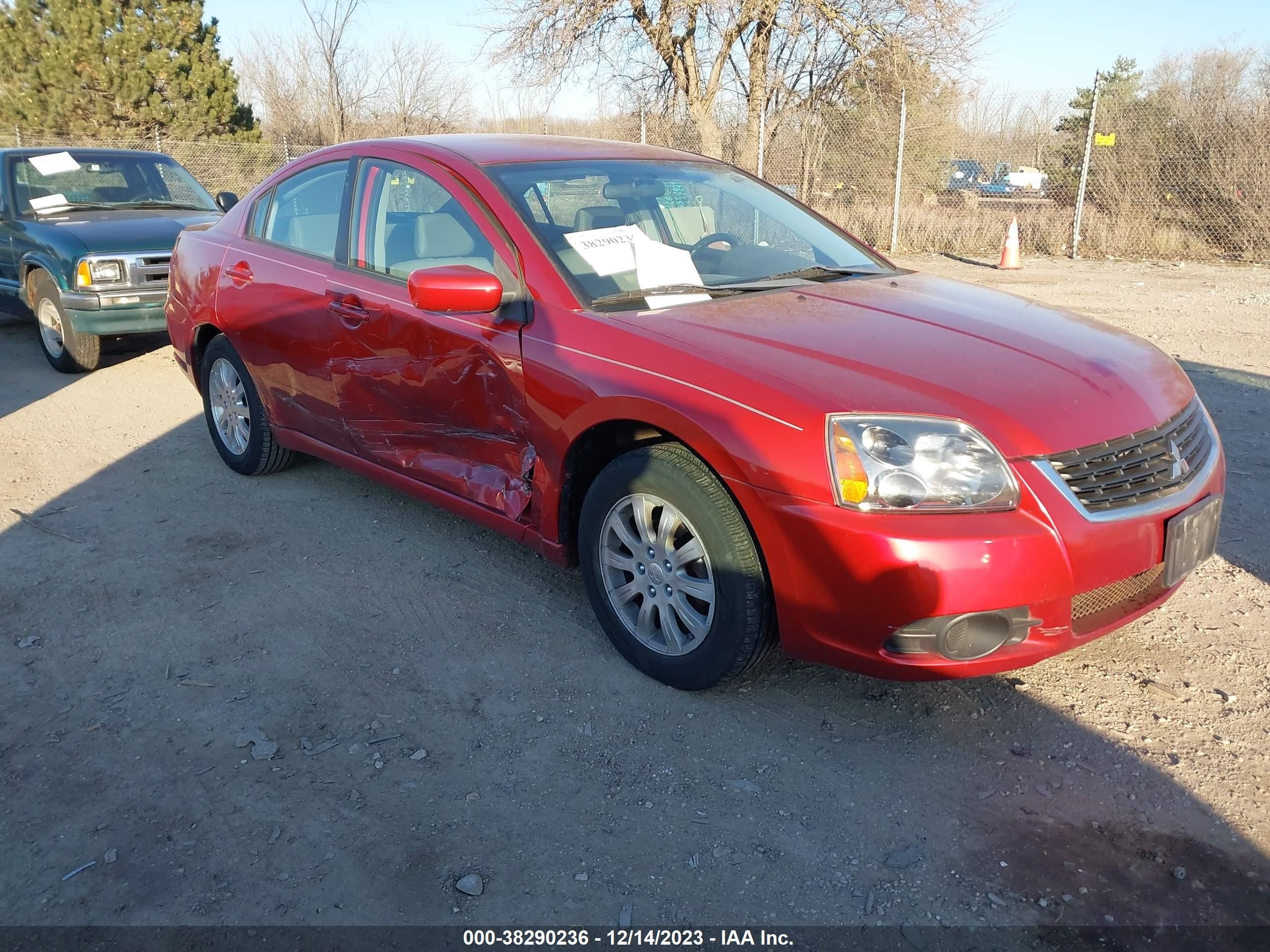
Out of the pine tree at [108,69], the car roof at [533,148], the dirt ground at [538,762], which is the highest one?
the pine tree at [108,69]

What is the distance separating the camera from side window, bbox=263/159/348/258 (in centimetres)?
453

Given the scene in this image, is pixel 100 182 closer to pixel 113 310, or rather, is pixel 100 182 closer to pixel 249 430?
pixel 113 310

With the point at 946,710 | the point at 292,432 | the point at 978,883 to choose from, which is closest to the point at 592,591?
the point at 946,710

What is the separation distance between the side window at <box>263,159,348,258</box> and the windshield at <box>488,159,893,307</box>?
3.24ft

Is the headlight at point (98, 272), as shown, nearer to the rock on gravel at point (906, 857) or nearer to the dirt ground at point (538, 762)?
the dirt ground at point (538, 762)

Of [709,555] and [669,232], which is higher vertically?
[669,232]

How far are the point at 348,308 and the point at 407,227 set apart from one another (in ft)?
1.41

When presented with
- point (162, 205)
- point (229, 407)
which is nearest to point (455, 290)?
point (229, 407)

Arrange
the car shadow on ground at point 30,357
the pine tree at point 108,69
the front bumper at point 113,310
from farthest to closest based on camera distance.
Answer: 1. the pine tree at point 108,69
2. the front bumper at point 113,310
3. the car shadow on ground at point 30,357

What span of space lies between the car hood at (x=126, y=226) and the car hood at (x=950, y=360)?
6.04 metres

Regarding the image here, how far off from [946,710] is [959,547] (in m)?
0.79

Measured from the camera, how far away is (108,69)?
22.5 meters

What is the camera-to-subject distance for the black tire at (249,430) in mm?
5195

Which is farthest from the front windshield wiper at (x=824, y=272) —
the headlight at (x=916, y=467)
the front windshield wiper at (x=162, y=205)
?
the front windshield wiper at (x=162, y=205)
